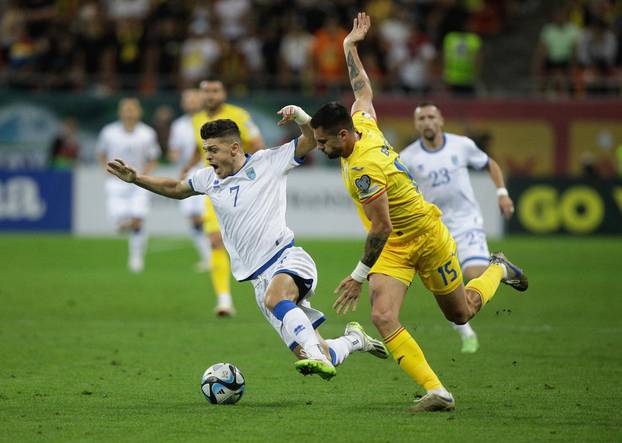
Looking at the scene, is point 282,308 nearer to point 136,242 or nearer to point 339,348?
point 339,348

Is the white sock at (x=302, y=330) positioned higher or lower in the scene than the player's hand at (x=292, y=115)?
lower

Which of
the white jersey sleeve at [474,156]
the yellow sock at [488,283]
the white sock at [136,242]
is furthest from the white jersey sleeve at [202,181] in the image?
the white sock at [136,242]

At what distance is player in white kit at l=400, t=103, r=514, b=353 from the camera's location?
36.7ft

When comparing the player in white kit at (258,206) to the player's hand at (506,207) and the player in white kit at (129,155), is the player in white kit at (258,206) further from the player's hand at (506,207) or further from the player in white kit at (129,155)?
the player in white kit at (129,155)

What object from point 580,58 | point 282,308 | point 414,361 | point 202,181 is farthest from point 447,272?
point 580,58

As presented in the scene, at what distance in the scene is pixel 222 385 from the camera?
27.2 ft

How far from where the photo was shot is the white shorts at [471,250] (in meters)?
11.2

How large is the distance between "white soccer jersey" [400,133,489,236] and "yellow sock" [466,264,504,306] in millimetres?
1681

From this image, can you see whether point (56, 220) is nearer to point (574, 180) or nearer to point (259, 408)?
point (574, 180)

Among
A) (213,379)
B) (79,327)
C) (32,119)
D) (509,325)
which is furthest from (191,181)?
(32,119)

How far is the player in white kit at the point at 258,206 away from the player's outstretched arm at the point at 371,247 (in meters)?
0.62

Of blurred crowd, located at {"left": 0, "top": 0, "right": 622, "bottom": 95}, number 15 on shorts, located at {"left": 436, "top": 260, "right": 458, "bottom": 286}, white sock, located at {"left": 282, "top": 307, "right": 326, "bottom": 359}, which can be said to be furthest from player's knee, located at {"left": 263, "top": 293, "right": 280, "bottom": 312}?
blurred crowd, located at {"left": 0, "top": 0, "right": 622, "bottom": 95}

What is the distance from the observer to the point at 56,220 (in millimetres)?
25219

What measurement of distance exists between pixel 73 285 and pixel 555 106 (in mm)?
13336
